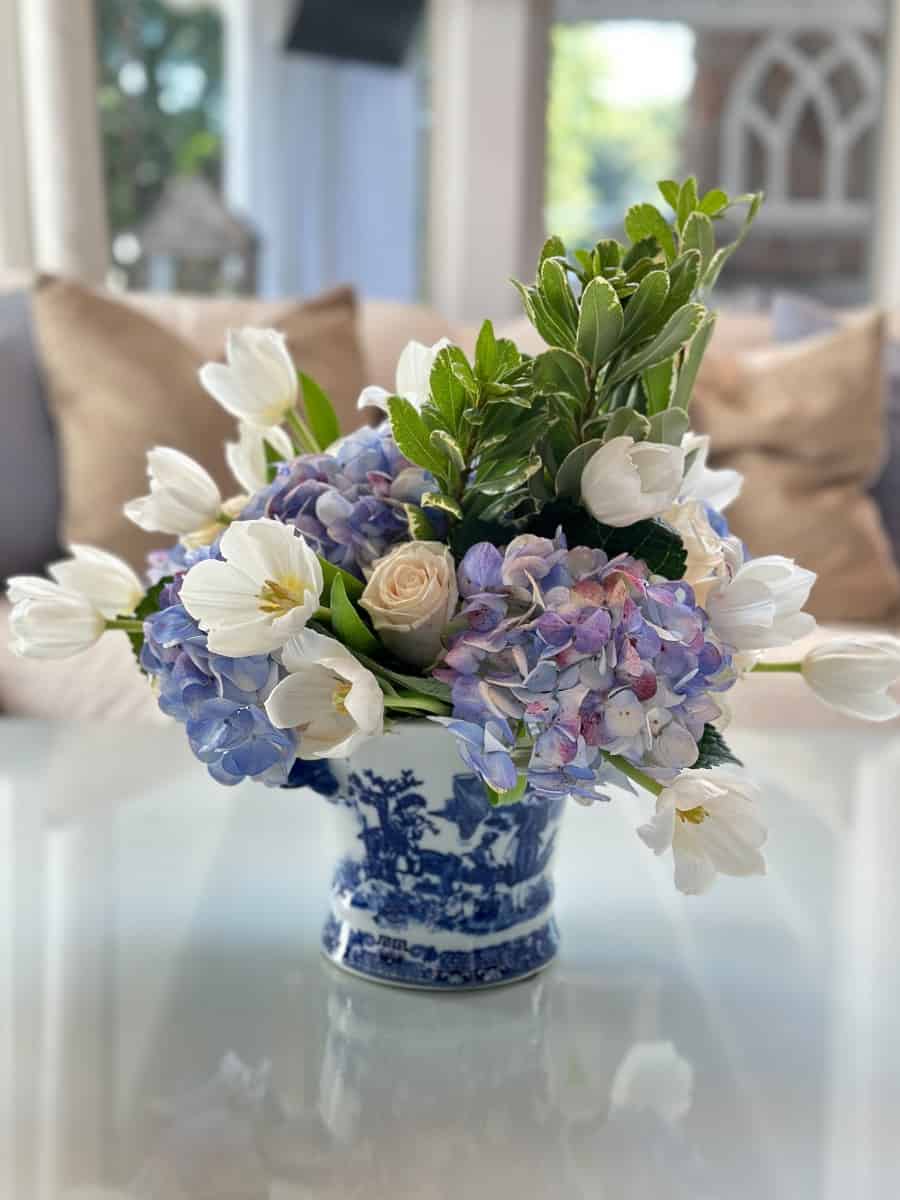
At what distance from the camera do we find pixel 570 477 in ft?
1.96

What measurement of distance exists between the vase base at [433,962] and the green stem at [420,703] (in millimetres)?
168

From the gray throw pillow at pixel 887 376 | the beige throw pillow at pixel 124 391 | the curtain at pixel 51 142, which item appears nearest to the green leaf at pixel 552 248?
the beige throw pillow at pixel 124 391

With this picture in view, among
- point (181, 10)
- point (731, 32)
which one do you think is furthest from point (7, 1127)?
point (181, 10)

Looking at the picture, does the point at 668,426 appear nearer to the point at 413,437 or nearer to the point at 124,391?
the point at 413,437

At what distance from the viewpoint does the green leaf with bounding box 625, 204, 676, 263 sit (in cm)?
63

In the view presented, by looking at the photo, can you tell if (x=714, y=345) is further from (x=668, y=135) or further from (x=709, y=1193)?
(x=668, y=135)

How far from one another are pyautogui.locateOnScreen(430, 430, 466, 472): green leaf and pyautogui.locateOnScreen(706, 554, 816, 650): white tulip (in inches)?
5.4

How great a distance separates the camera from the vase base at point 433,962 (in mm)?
693

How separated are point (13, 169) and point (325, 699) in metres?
2.98

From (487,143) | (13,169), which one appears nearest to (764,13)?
(487,143)

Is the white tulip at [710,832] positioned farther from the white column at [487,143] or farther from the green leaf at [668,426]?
the white column at [487,143]

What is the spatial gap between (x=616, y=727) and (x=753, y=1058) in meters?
0.23

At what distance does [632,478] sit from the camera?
0.56 meters

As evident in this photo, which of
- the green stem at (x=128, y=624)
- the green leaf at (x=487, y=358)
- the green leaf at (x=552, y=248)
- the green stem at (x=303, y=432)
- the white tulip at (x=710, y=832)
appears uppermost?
the green leaf at (x=552, y=248)
